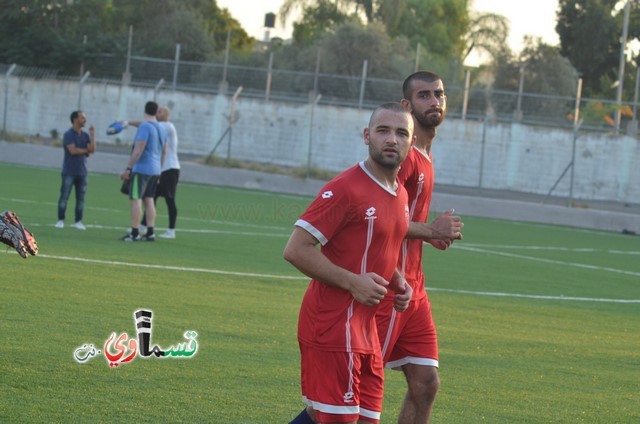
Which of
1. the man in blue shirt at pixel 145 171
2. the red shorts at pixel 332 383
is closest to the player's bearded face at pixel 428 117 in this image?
the red shorts at pixel 332 383

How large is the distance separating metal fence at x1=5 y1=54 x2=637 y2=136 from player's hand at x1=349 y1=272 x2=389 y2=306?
32449 millimetres

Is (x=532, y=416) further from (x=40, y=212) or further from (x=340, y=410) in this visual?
(x=40, y=212)

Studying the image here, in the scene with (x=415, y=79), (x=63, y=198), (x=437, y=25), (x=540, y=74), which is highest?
(x=437, y=25)

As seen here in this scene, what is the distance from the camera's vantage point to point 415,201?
671cm

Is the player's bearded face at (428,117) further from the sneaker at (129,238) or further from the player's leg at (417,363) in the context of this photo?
the sneaker at (129,238)

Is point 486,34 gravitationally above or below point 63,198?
above

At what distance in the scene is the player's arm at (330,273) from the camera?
5.30 metres

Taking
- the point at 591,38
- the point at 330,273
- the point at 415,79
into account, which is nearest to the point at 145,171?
the point at 415,79

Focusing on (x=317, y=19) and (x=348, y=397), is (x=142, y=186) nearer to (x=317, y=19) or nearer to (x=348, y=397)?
(x=348, y=397)

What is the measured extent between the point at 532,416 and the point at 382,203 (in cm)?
284

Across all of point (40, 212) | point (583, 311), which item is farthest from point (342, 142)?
point (583, 311)

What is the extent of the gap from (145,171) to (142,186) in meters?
0.24

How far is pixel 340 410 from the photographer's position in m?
5.36

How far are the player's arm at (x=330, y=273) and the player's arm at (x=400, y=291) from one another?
506mm
